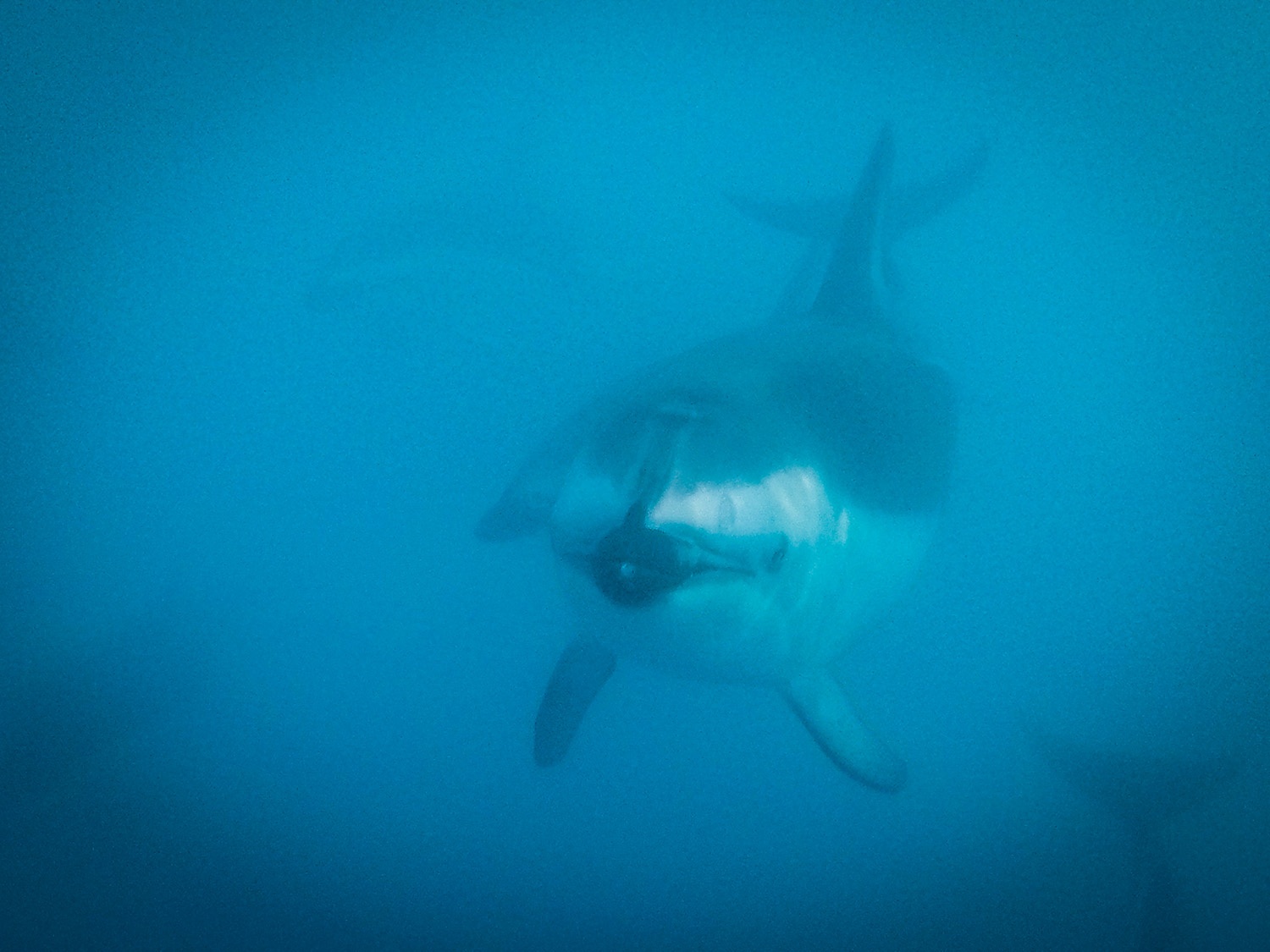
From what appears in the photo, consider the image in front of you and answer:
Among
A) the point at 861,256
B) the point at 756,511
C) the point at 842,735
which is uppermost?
the point at 861,256

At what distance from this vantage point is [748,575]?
6.89 feet

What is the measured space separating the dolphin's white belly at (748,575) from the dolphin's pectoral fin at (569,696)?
128cm

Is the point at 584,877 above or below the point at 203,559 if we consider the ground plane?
below

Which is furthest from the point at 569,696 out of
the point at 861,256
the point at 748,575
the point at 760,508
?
the point at 861,256

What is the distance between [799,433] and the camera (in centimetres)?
254

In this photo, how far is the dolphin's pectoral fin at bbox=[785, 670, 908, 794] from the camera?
3430mm

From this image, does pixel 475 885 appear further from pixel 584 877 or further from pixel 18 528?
pixel 18 528

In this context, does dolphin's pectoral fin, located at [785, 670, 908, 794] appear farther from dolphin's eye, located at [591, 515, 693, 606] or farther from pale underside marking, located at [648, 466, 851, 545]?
dolphin's eye, located at [591, 515, 693, 606]

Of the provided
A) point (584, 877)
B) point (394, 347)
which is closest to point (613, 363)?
point (394, 347)

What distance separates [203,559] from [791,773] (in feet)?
28.9

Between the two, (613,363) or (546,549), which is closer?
(546,549)

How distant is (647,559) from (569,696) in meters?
2.85

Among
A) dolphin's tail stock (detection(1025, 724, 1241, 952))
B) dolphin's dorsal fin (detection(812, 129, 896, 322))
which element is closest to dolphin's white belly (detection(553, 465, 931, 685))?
dolphin's dorsal fin (detection(812, 129, 896, 322))

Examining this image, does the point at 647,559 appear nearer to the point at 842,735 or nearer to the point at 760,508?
the point at 760,508
